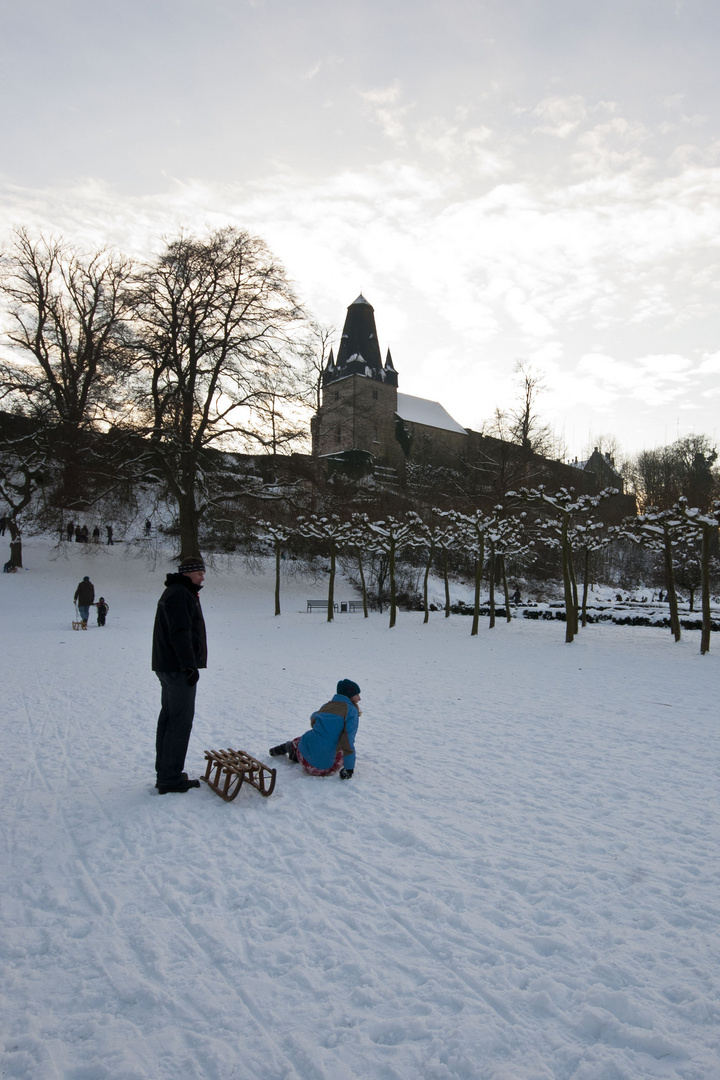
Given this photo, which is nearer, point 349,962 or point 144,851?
point 349,962

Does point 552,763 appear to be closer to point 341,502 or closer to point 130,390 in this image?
point 130,390

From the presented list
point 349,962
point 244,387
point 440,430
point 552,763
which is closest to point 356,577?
point 244,387

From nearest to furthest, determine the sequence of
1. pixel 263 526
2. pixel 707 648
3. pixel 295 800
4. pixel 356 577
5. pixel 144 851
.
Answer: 1. pixel 144 851
2. pixel 295 800
3. pixel 707 648
4. pixel 263 526
5. pixel 356 577

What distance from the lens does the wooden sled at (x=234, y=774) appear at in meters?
5.25

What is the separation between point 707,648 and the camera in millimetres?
16344

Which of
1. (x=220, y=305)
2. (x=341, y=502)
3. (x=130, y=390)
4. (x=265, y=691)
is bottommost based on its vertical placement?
(x=265, y=691)

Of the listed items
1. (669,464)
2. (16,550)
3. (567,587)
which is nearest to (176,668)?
(567,587)

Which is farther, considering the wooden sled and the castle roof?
the castle roof

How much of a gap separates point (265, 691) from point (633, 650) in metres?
11.5

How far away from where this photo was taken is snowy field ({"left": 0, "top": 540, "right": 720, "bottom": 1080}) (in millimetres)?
2531

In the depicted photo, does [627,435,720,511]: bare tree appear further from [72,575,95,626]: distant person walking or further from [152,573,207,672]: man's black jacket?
[152,573,207,672]: man's black jacket

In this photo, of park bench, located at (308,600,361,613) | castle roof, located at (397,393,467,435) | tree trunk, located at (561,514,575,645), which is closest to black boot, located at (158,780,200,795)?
tree trunk, located at (561,514,575,645)

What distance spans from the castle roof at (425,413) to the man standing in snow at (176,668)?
73238 mm

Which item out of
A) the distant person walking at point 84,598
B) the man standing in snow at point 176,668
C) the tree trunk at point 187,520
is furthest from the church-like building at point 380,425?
the man standing in snow at point 176,668
